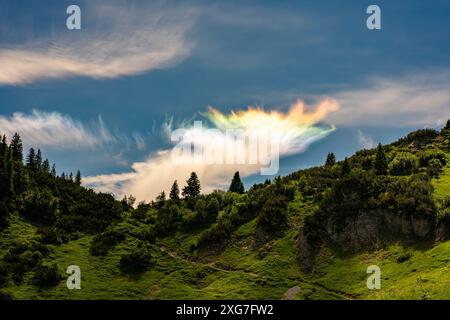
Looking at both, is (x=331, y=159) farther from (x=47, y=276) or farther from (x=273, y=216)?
(x=47, y=276)

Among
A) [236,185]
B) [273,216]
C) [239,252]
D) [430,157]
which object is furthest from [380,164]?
[236,185]

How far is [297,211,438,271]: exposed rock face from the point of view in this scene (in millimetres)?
92000

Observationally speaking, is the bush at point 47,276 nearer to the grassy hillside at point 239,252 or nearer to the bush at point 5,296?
the grassy hillside at point 239,252

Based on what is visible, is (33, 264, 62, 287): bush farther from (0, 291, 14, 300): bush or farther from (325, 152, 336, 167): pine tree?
(325, 152, 336, 167): pine tree

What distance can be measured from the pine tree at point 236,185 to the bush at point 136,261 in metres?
65.0

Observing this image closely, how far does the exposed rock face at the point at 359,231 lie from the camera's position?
92.0 m

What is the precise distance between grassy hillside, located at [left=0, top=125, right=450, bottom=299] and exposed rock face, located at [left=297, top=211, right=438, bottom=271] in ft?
4.22

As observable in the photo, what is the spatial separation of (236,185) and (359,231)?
75085mm

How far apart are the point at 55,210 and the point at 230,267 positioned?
58246 millimetres

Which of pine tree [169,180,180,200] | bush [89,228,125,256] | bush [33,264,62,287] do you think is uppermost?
pine tree [169,180,180,200]

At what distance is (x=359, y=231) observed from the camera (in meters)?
99.7

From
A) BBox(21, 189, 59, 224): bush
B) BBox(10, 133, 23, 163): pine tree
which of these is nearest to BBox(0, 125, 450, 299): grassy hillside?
BBox(21, 189, 59, 224): bush

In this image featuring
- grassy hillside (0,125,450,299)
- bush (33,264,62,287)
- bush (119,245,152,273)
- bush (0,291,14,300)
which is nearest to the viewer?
bush (0,291,14,300)
